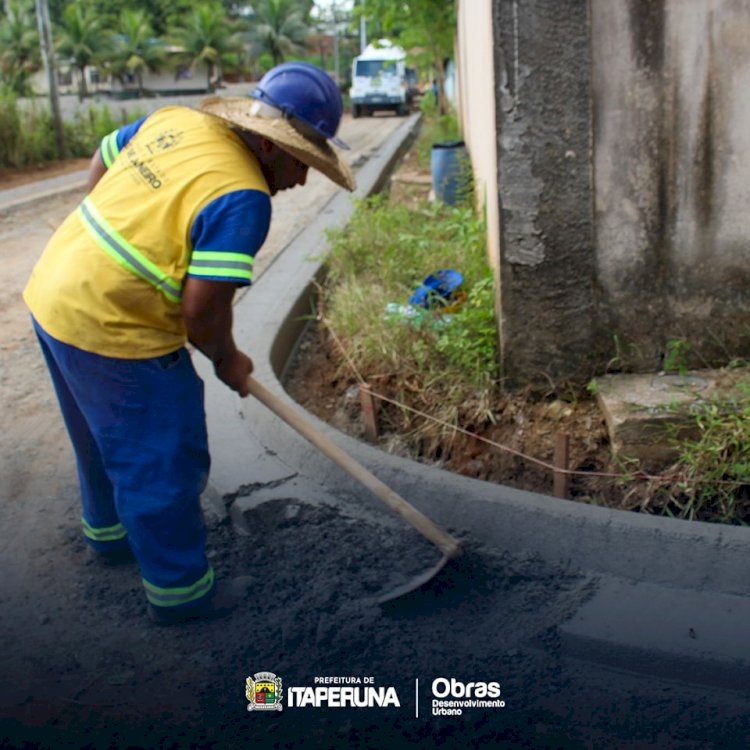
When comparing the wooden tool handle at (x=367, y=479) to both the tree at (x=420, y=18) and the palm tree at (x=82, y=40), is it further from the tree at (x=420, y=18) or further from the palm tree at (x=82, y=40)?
the palm tree at (x=82, y=40)

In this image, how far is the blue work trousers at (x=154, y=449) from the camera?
108 inches

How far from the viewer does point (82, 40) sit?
1912 inches

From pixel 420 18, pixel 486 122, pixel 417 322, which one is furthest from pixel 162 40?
pixel 417 322

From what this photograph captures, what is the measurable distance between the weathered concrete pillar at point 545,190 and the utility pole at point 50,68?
16.4 m

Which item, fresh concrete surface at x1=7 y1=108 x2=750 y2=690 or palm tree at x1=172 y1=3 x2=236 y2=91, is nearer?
fresh concrete surface at x1=7 y1=108 x2=750 y2=690

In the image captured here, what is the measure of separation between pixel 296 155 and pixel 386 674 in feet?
4.91

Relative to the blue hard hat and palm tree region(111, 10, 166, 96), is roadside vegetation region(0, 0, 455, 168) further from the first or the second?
the blue hard hat

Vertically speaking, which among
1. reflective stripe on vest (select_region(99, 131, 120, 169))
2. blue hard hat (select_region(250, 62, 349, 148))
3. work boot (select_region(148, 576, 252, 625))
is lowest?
work boot (select_region(148, 576, 252, 625))

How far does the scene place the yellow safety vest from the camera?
Answer: 2.62 metres

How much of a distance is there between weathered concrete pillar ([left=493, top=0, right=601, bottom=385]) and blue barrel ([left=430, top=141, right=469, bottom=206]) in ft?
16.5

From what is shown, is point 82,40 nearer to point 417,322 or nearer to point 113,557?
point 417,322

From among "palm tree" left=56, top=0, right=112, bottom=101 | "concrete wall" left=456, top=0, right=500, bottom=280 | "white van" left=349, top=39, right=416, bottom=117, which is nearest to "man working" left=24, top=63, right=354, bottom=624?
"concrete wall" left=456, top=0, right=500, bottom=280

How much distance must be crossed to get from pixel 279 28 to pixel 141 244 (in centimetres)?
5536

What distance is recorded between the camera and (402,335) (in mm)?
4539
